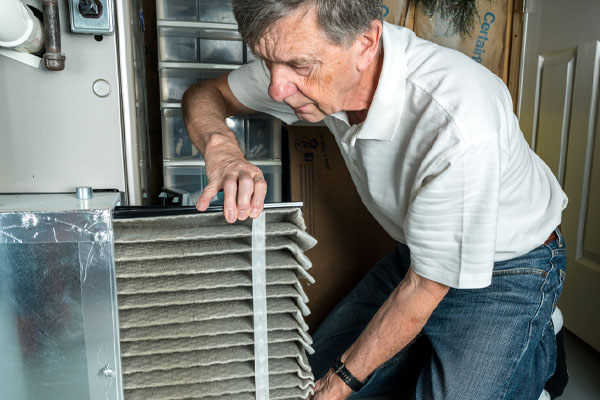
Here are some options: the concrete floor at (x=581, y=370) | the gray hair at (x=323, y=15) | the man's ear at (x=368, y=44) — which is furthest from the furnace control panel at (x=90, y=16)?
the concrete floor at (x=581, y=370)

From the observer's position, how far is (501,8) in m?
2.07

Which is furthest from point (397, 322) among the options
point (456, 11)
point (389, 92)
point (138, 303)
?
point (456, 11)

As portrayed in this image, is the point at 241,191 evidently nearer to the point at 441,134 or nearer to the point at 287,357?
the point at 287,357

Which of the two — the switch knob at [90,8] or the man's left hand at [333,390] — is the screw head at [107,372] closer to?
the switch knob at [90,8]

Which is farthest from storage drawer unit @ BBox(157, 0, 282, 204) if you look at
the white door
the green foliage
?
the white door

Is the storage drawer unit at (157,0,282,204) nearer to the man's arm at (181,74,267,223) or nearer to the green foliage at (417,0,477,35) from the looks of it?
the man's arm at (181,74,267,223)

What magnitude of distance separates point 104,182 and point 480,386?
2.73 feet

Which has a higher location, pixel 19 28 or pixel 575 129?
pixel 19 28

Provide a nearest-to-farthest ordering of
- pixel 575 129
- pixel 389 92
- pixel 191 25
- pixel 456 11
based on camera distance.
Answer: pixel 389 92, pixel 191 25, pixel 575 129, pixel 456 11

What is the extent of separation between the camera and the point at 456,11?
6.48 feet

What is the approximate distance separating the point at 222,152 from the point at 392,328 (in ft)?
1.58

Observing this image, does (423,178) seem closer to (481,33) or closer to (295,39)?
(295,39)

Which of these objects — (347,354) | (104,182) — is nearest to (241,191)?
(104,182)

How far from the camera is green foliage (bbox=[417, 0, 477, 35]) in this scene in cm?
194
